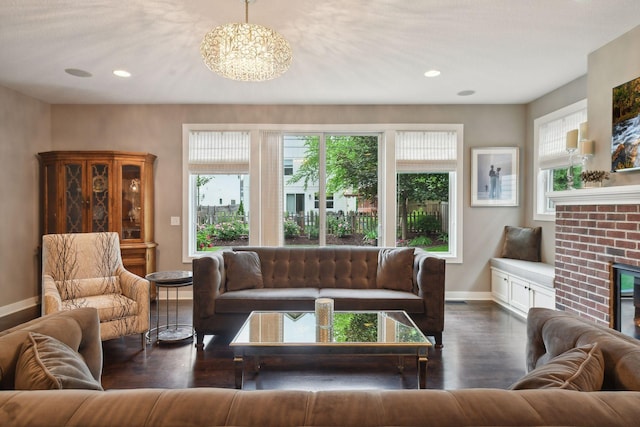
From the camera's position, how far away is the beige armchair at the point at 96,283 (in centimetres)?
299

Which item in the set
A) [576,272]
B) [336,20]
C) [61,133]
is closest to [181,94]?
[61,133]

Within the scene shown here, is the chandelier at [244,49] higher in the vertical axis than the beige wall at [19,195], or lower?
higher

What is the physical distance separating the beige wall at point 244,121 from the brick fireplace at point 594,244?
1.50 meters

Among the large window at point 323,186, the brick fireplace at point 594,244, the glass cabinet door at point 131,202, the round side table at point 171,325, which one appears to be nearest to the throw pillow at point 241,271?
the round side table at point 171,325

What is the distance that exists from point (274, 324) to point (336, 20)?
233cm

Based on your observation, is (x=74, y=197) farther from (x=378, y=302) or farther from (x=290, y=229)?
(x=378, y=302)

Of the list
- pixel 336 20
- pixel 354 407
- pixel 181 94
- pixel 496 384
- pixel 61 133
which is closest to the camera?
pixel 354 407

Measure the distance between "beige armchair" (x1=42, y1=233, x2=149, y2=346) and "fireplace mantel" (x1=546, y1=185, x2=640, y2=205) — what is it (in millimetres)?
3855

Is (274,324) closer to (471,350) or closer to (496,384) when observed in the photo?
(496,384)

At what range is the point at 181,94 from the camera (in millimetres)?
4477

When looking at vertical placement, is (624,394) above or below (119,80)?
below

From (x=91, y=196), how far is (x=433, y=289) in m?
4.21

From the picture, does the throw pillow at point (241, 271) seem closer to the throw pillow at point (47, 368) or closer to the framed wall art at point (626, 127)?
the throw pillow at point (47, 368)

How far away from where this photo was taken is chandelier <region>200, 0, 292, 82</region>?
7.52 ft
